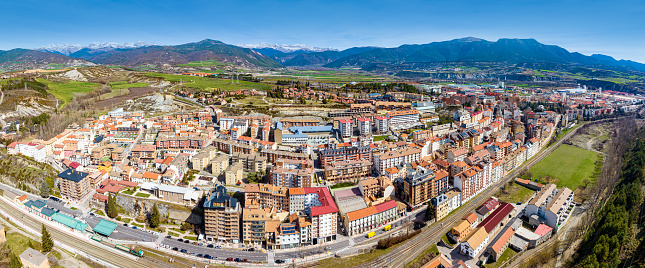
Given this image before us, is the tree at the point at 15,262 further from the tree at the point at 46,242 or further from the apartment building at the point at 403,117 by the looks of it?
the apartment building at the point at 403,117

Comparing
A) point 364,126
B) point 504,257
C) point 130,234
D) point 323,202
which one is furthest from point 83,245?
point 364,126

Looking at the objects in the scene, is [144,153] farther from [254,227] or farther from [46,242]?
[254,227]

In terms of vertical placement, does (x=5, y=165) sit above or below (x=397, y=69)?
below

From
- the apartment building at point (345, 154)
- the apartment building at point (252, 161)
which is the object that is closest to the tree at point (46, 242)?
the apartment building at point (252, 161)

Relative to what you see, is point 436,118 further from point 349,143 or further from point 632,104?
point 632,104

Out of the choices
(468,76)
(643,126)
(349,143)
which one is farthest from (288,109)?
(468,76)
